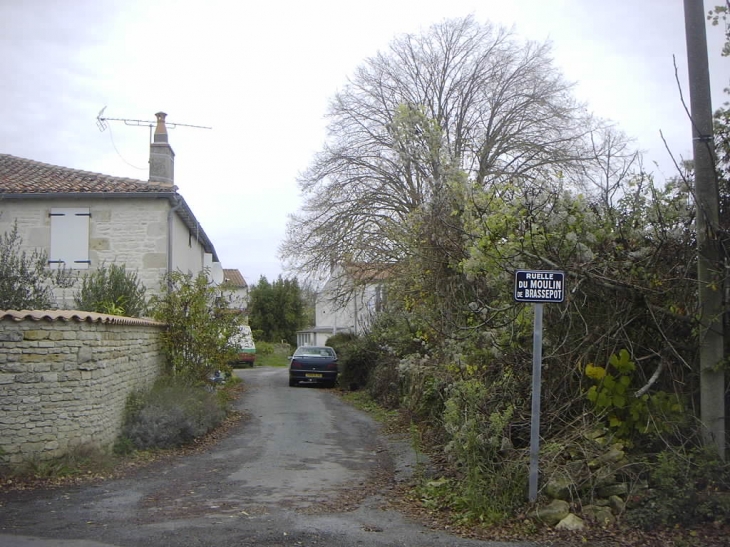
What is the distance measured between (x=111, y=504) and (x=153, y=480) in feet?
5.00

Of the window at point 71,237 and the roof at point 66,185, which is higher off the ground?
the roof at point 66,185

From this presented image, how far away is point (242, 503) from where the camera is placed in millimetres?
7926

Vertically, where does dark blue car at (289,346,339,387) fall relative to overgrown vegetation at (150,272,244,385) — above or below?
below

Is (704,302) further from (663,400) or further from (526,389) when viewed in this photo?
(526,389)

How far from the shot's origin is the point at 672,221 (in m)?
7.93

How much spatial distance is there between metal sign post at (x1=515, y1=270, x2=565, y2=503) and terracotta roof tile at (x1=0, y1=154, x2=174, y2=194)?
14269 mm

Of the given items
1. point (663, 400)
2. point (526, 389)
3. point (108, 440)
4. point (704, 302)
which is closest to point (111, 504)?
point (108, 440)

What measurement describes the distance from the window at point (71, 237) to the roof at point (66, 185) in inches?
21.7

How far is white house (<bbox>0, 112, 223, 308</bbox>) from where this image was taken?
18.8m

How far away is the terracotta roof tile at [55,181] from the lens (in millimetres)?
18828

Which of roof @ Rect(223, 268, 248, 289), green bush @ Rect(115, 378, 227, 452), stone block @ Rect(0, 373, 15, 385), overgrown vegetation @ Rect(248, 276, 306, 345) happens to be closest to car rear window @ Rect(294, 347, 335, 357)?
green bush @ Rect(115, 378, 227, 452)

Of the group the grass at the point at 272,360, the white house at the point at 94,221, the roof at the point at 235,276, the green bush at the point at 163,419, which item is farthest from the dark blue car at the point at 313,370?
the roof at the point at 235,276

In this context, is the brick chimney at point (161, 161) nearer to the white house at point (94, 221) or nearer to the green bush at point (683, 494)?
the white house at point (94, 221)

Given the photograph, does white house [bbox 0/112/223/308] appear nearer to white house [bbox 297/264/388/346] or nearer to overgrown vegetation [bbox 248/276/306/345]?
white house [bbox 297/264/388/346]
